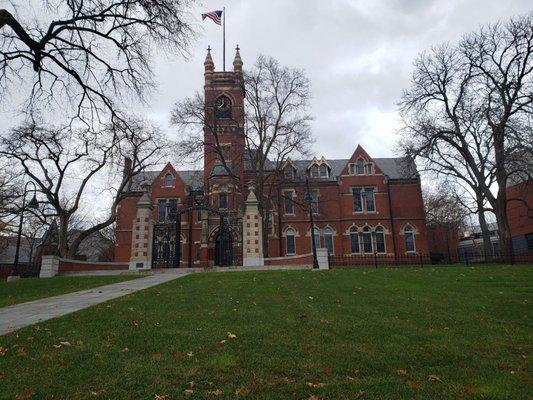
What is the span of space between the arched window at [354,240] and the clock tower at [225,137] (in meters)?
11.7

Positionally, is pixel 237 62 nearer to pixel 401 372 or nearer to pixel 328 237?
pixel 328 237

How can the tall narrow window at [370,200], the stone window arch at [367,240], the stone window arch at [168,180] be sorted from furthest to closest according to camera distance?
1. the stone window arch at [168,180]
2. the tall narrow window at [370,200]
3. the stone window arch at [367,240]

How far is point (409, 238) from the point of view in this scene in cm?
3941

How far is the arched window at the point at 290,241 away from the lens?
39594 millimetres

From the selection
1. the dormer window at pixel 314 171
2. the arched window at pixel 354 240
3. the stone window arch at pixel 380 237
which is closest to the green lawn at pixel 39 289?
the arched window at pixel 354 240

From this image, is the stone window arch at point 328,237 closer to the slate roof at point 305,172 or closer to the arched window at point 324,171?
the slate roof at point 305,172

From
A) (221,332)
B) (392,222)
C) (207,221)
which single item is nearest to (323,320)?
(221,332)

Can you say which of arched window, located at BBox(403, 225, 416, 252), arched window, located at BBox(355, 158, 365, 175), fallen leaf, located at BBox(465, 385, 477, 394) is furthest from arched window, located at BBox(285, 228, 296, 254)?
fallen leaf, located at BBox(465, 385, 477, 394)

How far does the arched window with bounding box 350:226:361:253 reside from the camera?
128ft

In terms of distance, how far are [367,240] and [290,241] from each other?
757cm

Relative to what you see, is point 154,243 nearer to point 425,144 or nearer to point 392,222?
point 425,144

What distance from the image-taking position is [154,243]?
27.1 m

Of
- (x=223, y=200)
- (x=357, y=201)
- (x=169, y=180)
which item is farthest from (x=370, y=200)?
(x=169, y=180)

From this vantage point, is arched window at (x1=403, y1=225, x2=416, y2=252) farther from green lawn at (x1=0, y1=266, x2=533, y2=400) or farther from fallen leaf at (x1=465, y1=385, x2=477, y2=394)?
fallen leaf at (x1=465, y1=385, x2=477, y2=394)
